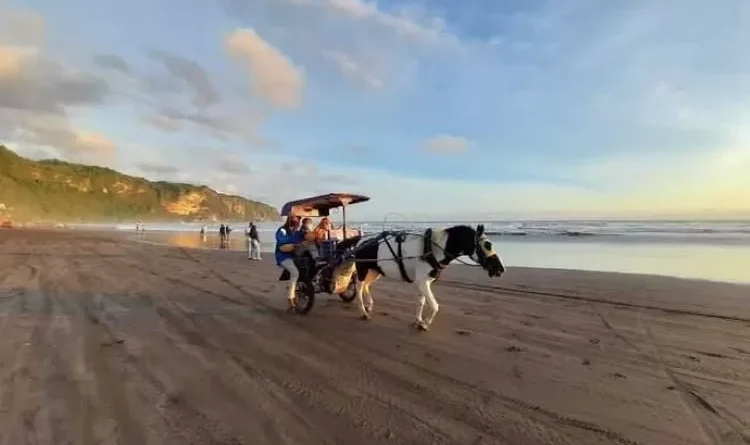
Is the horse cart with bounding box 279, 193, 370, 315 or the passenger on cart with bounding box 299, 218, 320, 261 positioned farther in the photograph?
the passenger on cart with bounding box 299, 218, 320, 261

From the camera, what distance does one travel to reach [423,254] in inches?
335

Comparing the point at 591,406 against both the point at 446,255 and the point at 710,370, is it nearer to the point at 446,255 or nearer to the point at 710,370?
the point at 710,370

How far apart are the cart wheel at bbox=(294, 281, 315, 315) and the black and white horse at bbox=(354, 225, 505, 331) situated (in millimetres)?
1115

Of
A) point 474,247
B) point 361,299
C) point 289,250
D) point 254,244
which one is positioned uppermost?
point 474,247

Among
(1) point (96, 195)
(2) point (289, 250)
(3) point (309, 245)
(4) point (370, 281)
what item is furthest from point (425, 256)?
(1) point (96, 195)

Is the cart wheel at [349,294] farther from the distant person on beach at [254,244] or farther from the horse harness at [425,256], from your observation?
the distant person on beach at [254,244]

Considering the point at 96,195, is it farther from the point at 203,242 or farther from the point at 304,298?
the point at 304,298

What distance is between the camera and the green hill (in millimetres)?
149750

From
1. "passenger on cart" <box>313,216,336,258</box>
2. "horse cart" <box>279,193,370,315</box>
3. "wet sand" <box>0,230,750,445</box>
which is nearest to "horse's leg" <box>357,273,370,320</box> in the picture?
"wet sand" <box>0,230,750,445</box>

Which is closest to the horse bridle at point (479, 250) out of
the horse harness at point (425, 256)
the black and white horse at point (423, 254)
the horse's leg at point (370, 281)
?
the black and white horse at point (423, 254)

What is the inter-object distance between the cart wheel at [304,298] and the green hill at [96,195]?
6107 inches

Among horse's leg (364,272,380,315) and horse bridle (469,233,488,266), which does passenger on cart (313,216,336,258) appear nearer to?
horse's leg (364,272,380,315)

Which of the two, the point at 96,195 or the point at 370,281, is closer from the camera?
the point at 370,281

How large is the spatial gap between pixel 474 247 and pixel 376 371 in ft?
10.1
